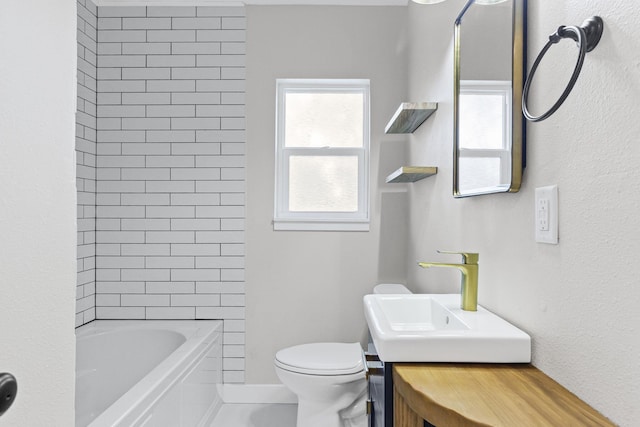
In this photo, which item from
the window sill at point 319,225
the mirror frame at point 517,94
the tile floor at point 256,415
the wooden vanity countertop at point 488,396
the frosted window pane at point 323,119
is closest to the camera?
the wooden vanity countertop at point 488,396

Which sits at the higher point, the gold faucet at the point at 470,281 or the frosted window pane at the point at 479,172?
the frosted window pane at the point at 479,172

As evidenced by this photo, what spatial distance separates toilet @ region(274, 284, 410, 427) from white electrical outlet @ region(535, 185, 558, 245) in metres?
1.30

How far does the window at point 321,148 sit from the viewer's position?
113 inches

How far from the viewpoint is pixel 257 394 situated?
276 cm

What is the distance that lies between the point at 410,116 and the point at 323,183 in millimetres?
912

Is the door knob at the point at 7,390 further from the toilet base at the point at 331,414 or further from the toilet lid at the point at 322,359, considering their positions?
the toilet base at the point at 331,414

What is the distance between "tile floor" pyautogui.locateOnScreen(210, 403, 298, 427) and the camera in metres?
2.48

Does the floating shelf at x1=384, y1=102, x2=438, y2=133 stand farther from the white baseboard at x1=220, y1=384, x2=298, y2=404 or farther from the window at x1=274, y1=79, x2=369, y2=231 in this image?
the white baseboard at x1=220, y1=384, x2=298, y2=404

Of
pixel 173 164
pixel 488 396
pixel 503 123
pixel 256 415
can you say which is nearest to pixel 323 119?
pixel 173 164

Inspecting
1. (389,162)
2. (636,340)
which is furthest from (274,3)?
(636,340)

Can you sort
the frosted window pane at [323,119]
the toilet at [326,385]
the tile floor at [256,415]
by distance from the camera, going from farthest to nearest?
the frosted window pane at [323,119] < the tile floor at [256,415] < the toilet at [326,385]

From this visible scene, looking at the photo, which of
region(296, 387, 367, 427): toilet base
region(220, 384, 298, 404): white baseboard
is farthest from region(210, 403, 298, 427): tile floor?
region(296, 387, 367, 427): toilet base

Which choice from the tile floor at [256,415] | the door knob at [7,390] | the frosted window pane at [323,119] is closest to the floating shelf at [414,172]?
the frosted window pane at [323,119]

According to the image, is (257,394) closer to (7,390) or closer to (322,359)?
(322,359)
